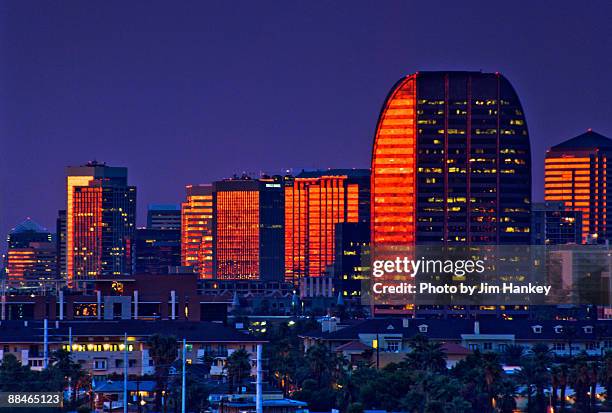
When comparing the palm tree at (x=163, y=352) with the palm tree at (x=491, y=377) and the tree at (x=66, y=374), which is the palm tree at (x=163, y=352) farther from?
the palm tree at (x=491, y=377)

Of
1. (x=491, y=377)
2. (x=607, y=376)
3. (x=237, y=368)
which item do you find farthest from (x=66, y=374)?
(x=607, y=376)

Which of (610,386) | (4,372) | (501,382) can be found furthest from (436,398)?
(4,372)

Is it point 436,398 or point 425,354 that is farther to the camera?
point 425,354

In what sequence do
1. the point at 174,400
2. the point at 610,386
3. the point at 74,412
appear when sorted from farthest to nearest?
the point at 610,386, the point at 174,400, the point at 74,412

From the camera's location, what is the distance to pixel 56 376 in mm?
162750

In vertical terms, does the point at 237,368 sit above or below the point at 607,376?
above

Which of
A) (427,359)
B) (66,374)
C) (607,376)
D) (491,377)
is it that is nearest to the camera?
(491,377)

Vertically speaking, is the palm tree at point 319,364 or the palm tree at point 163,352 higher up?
the palm tree at point 163,352

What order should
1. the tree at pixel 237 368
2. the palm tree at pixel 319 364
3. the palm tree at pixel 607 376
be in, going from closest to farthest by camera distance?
1. the palm tree at pixel 607 376
2. the tree at pixel 237 368
3. the palm tree at pixel 319 364

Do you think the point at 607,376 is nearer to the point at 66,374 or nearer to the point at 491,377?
the point at 491,377

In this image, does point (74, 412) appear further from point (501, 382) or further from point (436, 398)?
point (501, 382)

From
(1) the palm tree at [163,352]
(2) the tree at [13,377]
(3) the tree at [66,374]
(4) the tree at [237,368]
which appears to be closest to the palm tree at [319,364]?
(4) the tree at [237,368]

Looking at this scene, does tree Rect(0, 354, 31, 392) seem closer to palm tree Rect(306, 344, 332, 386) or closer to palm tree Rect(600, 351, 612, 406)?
palm tree Rect(306, 344, 332, 386)

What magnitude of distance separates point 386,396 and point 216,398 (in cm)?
1647
